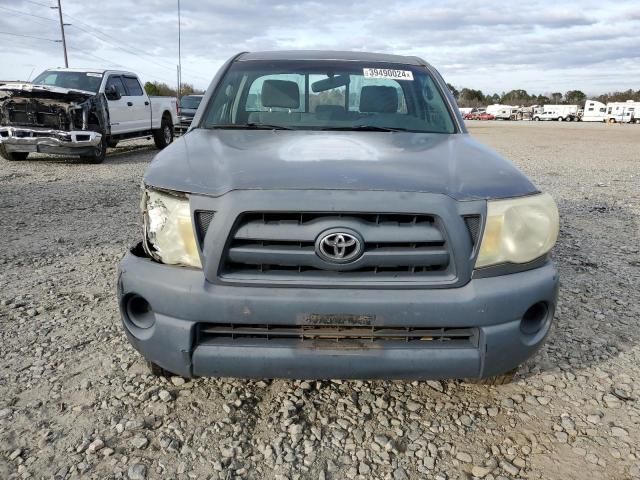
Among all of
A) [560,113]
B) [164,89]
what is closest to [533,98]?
[560,113]

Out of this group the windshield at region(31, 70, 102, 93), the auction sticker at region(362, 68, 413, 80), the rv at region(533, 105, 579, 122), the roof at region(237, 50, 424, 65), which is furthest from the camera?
the rv at region(533, 105, 579, 122)

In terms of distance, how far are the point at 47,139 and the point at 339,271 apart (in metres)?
9.77

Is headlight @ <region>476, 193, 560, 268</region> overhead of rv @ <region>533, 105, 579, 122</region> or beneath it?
overhead

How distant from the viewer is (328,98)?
341 centimetres

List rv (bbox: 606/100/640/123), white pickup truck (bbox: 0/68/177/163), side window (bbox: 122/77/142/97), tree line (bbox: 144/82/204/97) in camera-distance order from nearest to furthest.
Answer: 1. white pickup truck (bbox: 0/68/177/163)
2. side window (bbox: 122/77/142/97)
3. tree line (bbox: 144/82/204/97)
4. rv (bbox: 606/100/640/123)

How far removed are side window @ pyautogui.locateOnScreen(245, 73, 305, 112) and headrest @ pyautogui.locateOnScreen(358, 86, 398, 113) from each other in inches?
15.8

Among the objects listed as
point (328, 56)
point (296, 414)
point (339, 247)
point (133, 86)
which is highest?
point (328, 56)

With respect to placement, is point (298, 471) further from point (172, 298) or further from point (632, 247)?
point (632, 247)

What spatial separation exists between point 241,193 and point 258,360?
2.16 feet

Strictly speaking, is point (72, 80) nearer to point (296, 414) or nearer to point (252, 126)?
point (252, 126)

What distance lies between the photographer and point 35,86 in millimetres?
9930

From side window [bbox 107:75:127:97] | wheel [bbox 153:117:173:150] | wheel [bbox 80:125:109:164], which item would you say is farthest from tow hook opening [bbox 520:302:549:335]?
wheel [bbox 153:117:173:150]

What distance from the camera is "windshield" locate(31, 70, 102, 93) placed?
36.0 feet

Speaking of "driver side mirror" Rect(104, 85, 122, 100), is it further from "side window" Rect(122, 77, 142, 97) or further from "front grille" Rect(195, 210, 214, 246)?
"front grille" Rect(195, 210, 214, 246)
